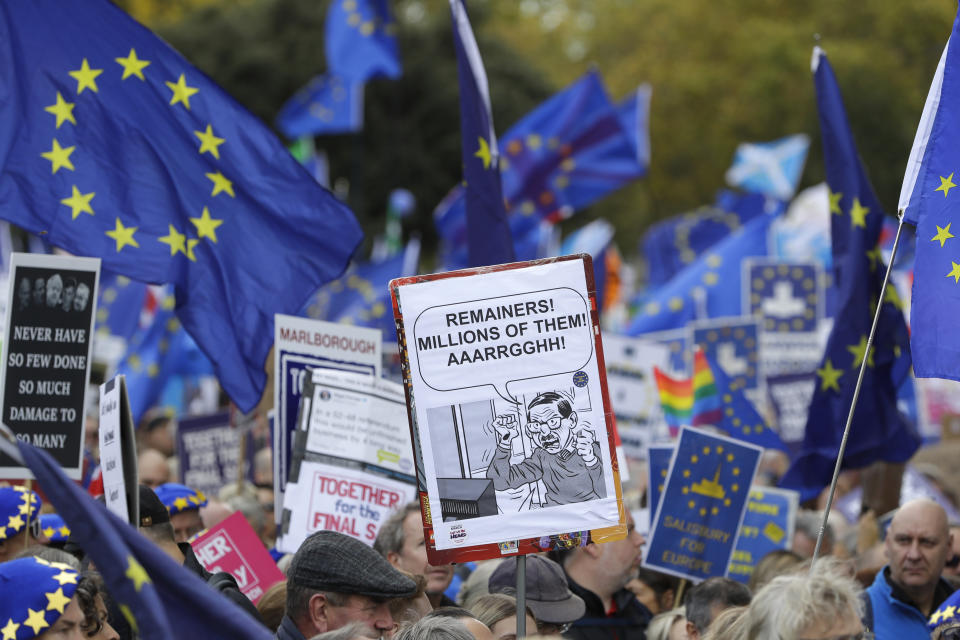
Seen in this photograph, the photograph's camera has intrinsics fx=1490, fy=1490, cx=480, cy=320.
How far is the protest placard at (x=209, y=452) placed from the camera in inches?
395

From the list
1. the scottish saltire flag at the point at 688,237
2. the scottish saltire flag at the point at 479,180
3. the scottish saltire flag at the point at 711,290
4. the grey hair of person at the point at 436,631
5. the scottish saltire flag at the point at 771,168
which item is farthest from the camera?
the scottish saltire flag at the point at 771,168

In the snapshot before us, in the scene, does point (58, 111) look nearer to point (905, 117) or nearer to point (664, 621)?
point (664, 621)

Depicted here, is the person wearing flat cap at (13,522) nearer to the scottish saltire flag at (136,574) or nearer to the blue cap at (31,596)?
the blue cap at (31,596)

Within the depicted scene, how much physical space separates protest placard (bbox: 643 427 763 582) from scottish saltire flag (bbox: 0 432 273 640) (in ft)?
13.6

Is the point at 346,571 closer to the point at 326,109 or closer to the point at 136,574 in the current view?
the point at 136,574

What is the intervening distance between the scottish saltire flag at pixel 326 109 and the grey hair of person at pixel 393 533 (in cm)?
1448

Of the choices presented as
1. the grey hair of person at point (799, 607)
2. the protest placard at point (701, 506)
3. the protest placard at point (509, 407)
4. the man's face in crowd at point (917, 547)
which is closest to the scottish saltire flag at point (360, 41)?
the protest placard at point (701, 506)

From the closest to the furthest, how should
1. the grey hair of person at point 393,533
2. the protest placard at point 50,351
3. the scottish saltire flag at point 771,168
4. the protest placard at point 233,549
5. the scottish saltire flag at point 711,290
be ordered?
1. the protest placard at point 50,351
2. the grey hair of person at point 393,533
3. the protest placard at point 233,549
4. the scottish saltire flag at point 711,290
5. the scottish saltire flag at point 771,168

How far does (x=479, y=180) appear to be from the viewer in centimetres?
745

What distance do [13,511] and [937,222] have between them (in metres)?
Answer: 3.45

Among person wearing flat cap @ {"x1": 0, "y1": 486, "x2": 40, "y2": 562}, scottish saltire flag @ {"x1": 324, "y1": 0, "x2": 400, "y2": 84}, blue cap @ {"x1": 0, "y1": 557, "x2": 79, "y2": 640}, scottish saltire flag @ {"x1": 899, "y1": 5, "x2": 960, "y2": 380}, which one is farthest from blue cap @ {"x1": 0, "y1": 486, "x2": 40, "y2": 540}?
scottish saltire flag @ {"x1": 324, "y1": 0, "x2": 400, "y2": 84}

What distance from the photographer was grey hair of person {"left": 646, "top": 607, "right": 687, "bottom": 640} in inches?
221

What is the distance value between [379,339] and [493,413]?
2799 mm

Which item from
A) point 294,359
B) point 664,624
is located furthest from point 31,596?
point 294,359
